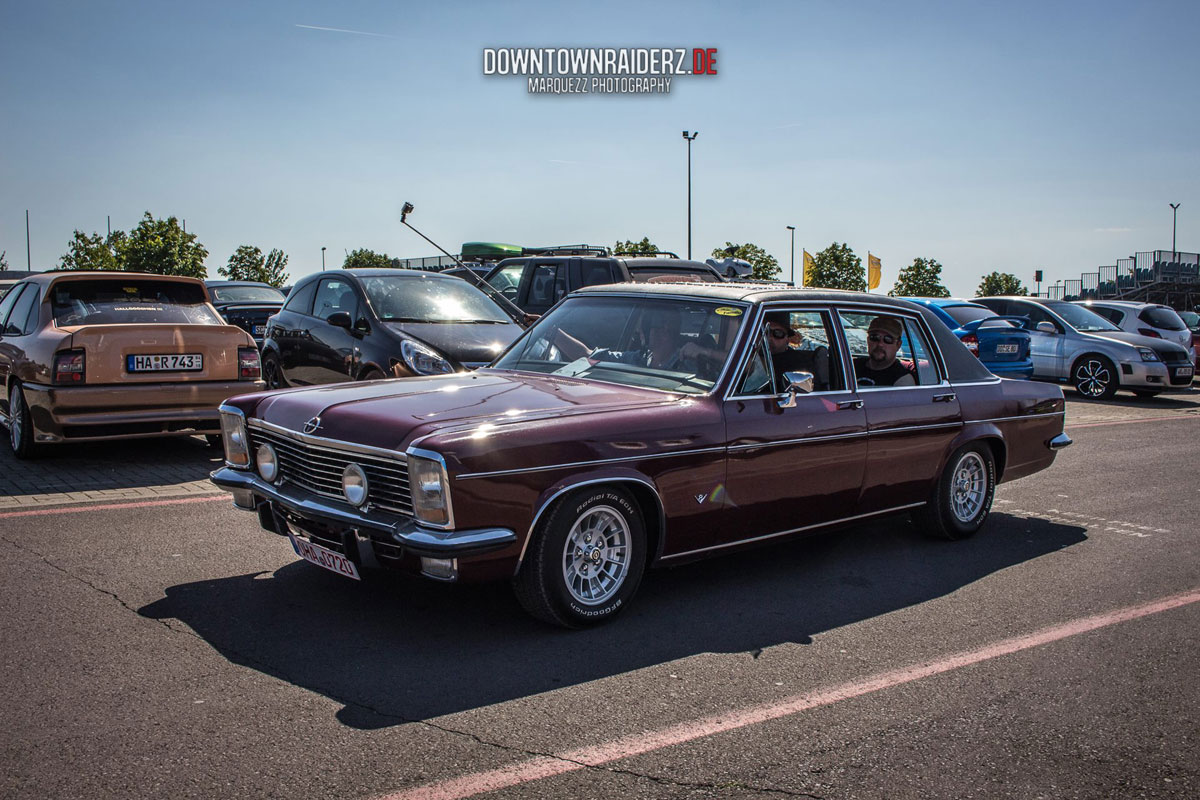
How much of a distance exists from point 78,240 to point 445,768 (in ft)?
294

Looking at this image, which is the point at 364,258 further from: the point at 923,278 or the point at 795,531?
the point at 795,531

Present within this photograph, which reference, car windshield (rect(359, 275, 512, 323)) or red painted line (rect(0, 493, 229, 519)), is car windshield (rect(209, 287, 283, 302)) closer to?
car windshield (rect(359, 275, 512, 323))

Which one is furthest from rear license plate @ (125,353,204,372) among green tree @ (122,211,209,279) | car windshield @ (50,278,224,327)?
green tree @ (122,211,209,279)

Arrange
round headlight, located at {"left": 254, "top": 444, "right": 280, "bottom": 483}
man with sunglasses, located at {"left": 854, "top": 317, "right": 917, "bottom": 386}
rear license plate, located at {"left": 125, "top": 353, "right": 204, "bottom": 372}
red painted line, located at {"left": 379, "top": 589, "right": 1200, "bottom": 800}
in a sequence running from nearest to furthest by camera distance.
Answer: red painted line, located at {"left": 379, "top": 589, "right": 1200, "bottom": 800}, round headlight, located at {"left": 254, "top": 444, "right": 280, "bottom": 483}, man with sunglasses, located at {"left": 854, "top": 317, "right": 917, "bottom": 386}, rear license plate, located at {"left": 125, "top": 353, "right": 204, "bottom": 372}

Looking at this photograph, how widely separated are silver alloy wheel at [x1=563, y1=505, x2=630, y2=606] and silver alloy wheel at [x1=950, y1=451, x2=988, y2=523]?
2.86 metres

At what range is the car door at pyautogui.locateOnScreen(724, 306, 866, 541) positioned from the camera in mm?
5332

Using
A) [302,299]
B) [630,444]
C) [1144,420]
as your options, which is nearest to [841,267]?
[1144,420]

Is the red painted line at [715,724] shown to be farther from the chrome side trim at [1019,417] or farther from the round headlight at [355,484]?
the chrome side trim at [1019,417]

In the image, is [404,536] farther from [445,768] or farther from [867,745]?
[867,745]

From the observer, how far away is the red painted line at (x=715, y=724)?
10.7ft

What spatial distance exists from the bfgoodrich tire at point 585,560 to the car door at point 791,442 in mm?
661

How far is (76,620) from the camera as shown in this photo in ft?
15.5

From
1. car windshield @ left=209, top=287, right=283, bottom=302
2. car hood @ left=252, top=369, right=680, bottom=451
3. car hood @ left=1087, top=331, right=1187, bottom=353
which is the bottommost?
car hood @ left=252, top=369, right=680, bottom=451

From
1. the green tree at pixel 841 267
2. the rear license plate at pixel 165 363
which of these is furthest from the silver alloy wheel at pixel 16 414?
the green tree at pixel 841 267
